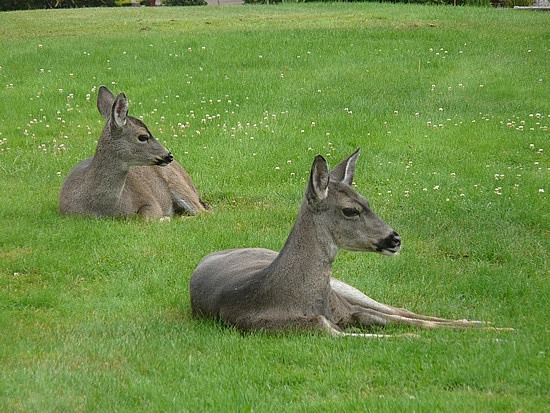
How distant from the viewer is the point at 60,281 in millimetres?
9016

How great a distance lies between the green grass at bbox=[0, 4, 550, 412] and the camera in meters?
6.20

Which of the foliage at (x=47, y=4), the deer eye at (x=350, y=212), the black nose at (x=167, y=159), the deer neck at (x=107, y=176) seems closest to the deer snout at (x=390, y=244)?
the deer eye at (x=350, y=212)

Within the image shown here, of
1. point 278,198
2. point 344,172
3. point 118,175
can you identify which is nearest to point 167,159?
point 118,175

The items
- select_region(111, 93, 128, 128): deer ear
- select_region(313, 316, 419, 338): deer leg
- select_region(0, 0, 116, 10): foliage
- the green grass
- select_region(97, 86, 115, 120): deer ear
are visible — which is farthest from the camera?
select_region(0, 0, 116, 10): foliage

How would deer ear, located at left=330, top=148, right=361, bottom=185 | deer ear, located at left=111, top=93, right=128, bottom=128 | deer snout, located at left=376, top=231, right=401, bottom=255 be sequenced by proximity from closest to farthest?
deer snout, located at left=376, top=231, right=401, bottom=255 < deer ear, located at left=330, top=148, right=361, bottom=185 < deer ear, located at left=111, top=93, right=128, bottom=128

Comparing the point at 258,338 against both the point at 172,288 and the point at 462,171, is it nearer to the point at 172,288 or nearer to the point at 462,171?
the point at 172,288

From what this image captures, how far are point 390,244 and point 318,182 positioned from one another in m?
0.70

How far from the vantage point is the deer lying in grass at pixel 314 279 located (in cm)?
721

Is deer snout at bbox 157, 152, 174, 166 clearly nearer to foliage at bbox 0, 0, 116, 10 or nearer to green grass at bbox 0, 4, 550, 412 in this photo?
green grass at bbox 0, 4, 550, 412

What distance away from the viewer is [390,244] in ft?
24.1

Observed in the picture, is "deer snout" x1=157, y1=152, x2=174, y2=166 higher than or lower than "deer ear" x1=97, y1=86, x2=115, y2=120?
lower

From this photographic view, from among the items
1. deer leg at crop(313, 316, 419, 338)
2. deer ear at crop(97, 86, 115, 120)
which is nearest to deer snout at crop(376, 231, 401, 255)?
deer leg at crop(313, 316, 419, 338)

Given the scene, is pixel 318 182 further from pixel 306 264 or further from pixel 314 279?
pixel 314 279

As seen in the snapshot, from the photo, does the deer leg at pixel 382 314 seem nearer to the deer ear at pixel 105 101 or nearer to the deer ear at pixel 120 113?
the deer ear at pixel 120 113
